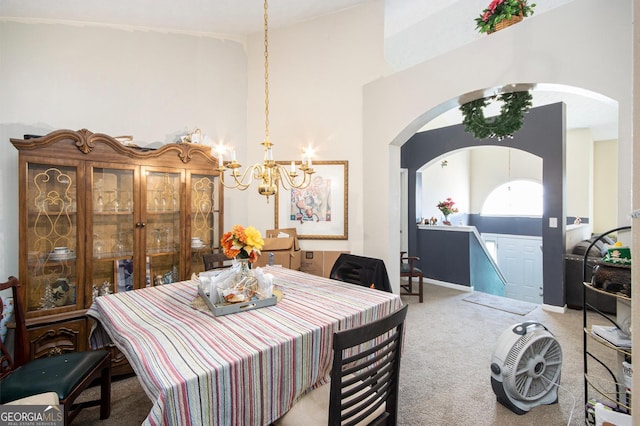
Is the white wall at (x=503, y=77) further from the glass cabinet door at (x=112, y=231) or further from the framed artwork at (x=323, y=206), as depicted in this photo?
the glass cabinet door at (x=112, y=231)

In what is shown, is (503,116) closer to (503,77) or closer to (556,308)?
(503,77)

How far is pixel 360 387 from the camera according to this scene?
120cm

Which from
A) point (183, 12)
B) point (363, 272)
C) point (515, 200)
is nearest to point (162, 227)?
point (363, 272)

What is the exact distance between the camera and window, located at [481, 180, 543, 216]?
7242 mm

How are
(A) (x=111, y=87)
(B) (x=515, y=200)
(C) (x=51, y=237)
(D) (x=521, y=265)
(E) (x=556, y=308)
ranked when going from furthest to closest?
(B) (x=515, y=200) < (D) (x=521, y=265) < (E) (x=556, y=308) < (A) (x=111, y=87) < (C) (x=51, y=237)

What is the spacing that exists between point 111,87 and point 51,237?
1.49 metres

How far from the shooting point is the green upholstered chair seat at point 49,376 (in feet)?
5.05

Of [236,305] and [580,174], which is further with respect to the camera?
[580,174]

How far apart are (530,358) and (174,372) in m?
2.24

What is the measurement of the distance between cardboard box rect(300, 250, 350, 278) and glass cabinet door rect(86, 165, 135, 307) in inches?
70.1

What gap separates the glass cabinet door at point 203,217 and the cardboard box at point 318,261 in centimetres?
103

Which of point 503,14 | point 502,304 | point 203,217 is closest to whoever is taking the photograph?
point 503,14

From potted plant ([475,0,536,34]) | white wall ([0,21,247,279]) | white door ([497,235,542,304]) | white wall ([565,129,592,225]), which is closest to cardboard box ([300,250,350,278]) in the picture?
white wall ([0,21,247,279])

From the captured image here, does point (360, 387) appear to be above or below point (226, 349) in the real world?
below
